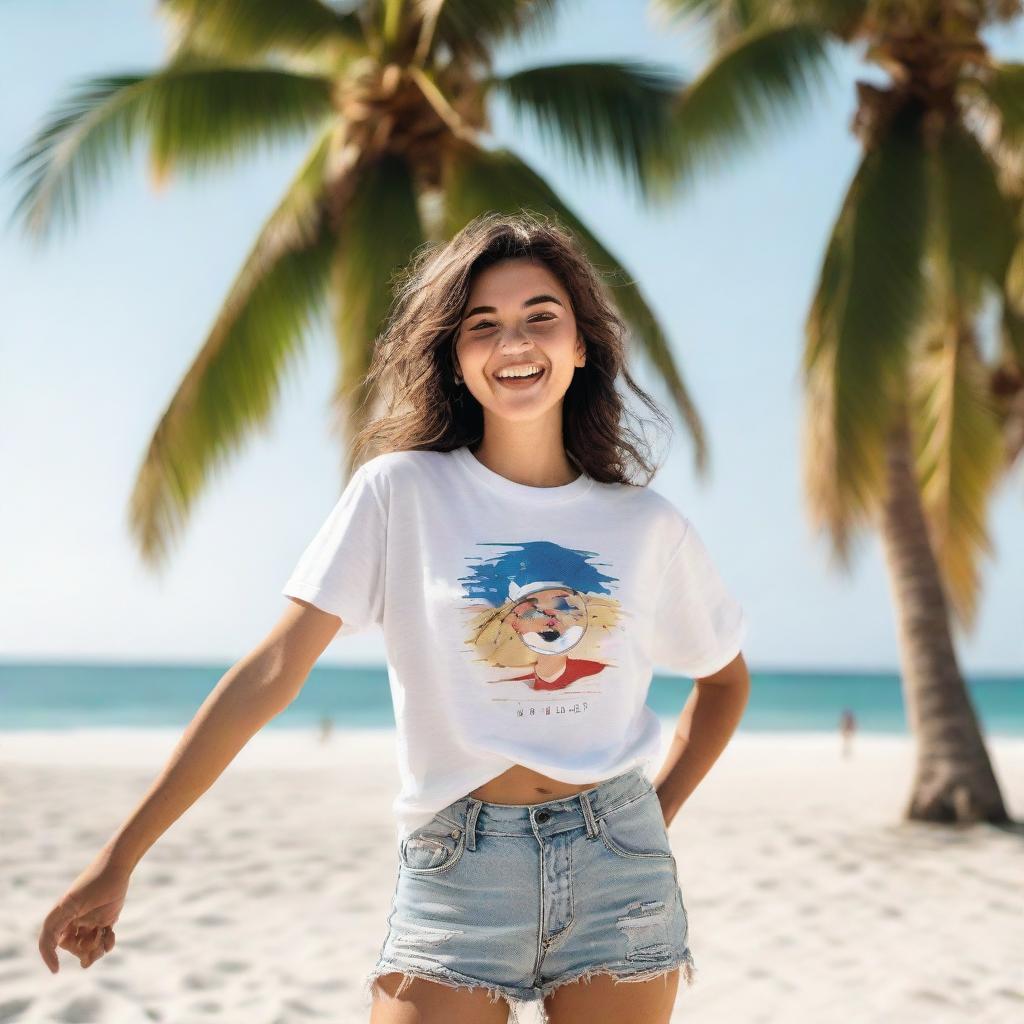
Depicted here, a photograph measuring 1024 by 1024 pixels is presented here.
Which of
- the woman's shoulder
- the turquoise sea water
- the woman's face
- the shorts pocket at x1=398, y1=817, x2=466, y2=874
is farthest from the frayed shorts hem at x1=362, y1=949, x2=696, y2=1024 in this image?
the turquoise sea water

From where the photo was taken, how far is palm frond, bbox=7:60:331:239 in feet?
29.5

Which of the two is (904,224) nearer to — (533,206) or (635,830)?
(533,206)

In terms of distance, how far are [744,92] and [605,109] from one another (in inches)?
41.5

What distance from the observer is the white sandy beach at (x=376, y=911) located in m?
→ 5.41

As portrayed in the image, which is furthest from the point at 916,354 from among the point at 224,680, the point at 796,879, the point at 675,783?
the point at 224,680

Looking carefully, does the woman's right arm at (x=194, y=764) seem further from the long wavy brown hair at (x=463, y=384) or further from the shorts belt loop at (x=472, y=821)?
the long wavy brown hair at (x=463, y=384)

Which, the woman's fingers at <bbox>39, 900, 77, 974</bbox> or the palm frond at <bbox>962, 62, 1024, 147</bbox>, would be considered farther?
the palm frond at <bbox>962, 62, 1024, 147</bbox>

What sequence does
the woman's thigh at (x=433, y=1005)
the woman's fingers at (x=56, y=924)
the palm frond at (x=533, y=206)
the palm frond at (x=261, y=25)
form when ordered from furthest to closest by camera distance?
1. the palm frond at (x=261, y=25)
2. the palm frond at (x=533, y=206)
3. the woman's thigh at (x=433, y=1005)
4. the woman's fingers at (x=56, y=924)

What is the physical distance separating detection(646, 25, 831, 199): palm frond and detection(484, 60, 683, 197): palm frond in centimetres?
14

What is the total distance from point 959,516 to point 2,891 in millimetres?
8274

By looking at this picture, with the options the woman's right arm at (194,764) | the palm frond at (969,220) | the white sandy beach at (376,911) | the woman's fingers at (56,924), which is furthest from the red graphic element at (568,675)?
the palm frond at (969,220)

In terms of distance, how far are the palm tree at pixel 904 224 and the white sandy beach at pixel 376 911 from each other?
4.18 ft

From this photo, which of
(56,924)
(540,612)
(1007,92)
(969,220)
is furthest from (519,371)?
(1007,92)

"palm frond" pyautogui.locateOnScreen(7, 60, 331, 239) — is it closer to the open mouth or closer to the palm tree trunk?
the palm tree trunk
